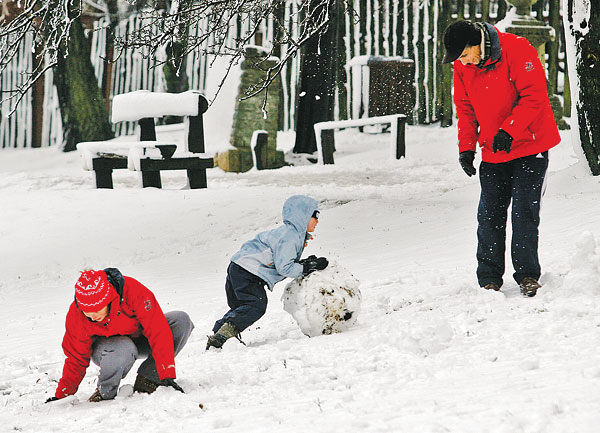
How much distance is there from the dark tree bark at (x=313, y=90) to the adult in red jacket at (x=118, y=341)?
37.2 feet

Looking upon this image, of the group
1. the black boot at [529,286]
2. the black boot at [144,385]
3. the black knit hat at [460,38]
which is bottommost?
the black boot at [144,385]

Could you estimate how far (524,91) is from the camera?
481 centimetres

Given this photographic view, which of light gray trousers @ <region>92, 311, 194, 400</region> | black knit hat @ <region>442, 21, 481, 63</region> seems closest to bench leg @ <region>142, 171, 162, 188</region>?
black knit hat @ <region>442, 21, 481, 63</region>

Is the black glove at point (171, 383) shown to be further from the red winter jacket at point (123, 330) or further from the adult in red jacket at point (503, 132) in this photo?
the adult in red jacket at point (503, 132)

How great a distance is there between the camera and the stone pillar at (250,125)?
1420 centimetres

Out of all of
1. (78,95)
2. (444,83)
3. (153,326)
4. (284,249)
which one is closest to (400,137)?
(444,83)

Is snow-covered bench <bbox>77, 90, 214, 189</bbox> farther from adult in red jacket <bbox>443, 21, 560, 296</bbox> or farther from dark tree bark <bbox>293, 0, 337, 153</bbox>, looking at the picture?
adult in red jacket <bbox>443, 21, 560, 296</bbox>

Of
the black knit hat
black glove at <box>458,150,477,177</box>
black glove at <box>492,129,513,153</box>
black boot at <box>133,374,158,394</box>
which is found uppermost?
the black knit hat

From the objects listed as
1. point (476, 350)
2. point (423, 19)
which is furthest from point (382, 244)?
point (423, 19)

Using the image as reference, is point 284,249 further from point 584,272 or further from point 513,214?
point 584,272

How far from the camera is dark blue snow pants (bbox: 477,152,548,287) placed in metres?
4.89

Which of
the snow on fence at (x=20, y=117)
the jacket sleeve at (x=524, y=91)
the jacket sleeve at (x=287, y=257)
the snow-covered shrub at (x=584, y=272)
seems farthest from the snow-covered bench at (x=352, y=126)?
the snow on fence at (x=20, y=117)

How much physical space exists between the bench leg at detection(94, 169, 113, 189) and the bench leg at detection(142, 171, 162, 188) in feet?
1.88

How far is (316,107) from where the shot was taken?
15.1 metres
